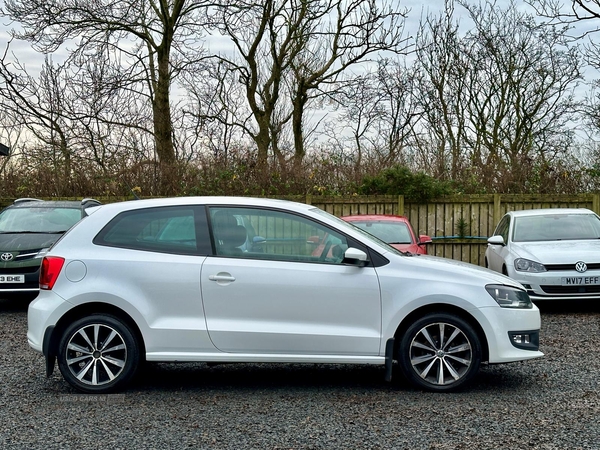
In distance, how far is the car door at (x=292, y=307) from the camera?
634 centimetres

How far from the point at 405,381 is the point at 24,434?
127 inches

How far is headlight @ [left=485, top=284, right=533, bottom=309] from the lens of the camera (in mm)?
6479

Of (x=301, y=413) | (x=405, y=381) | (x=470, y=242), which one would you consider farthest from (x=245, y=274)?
(x=470, y=242)

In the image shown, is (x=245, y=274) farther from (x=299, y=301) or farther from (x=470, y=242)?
(x=470, y=242)

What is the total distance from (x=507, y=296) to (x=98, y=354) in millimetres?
3419

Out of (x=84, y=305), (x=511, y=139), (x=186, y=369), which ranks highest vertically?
(x=511, y=139)

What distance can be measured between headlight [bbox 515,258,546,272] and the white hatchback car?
16.0 ft

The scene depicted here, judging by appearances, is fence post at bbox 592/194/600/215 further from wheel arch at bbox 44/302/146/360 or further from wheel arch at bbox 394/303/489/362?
wheel arch at bbox 44/302/146/360

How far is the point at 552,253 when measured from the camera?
11.5 m

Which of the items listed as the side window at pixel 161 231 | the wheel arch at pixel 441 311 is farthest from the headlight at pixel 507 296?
the side window at pixel 161 231

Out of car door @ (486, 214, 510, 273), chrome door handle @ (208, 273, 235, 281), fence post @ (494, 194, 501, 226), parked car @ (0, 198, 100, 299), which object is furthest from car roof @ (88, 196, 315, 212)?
fence post @ (494, 194, 501, 226)

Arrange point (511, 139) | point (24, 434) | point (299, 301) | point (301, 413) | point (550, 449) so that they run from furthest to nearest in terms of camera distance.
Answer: point (511, 139) < point (299, 301) < point (301, 413) < point (24, 434) < point (550, 449)

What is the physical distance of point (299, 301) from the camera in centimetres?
634

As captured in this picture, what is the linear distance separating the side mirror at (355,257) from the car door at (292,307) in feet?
0.14
